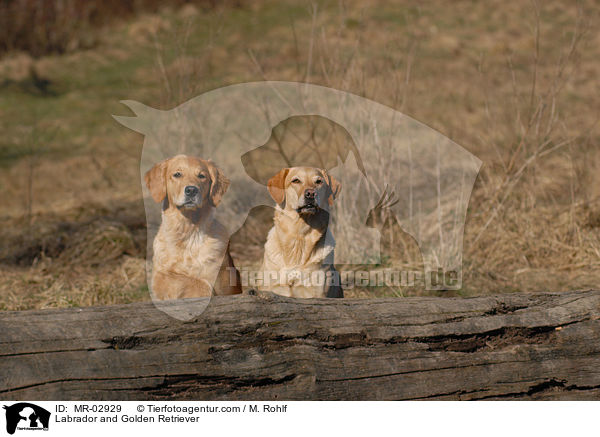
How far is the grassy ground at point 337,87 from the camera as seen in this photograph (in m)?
6.37

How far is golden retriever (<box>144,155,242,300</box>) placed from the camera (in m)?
3.73

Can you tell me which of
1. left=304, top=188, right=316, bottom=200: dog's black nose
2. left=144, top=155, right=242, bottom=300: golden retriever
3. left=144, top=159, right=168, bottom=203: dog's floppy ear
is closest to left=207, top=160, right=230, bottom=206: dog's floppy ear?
left=144, top=155, right=242, bottom=300: golden retriever

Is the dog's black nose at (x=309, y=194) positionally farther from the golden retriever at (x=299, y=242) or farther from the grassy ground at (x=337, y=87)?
the grassy ground at (x=337, y=87)

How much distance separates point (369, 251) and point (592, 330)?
2990 millimetres

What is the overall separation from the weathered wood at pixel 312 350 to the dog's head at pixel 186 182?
0.69 metres

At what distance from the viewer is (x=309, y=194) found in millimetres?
3852

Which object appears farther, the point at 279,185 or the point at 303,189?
the point at 279,185

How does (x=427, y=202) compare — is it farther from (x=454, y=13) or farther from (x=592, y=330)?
(x=454, y=13)

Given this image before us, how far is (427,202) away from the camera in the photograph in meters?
7.87

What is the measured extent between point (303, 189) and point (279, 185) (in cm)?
20

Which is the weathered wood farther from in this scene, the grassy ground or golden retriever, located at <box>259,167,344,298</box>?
the grassy ground

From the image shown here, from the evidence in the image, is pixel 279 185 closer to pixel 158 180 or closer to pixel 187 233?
pixel 187 233

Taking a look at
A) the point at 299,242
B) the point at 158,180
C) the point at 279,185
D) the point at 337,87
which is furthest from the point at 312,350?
the point at 337,87
